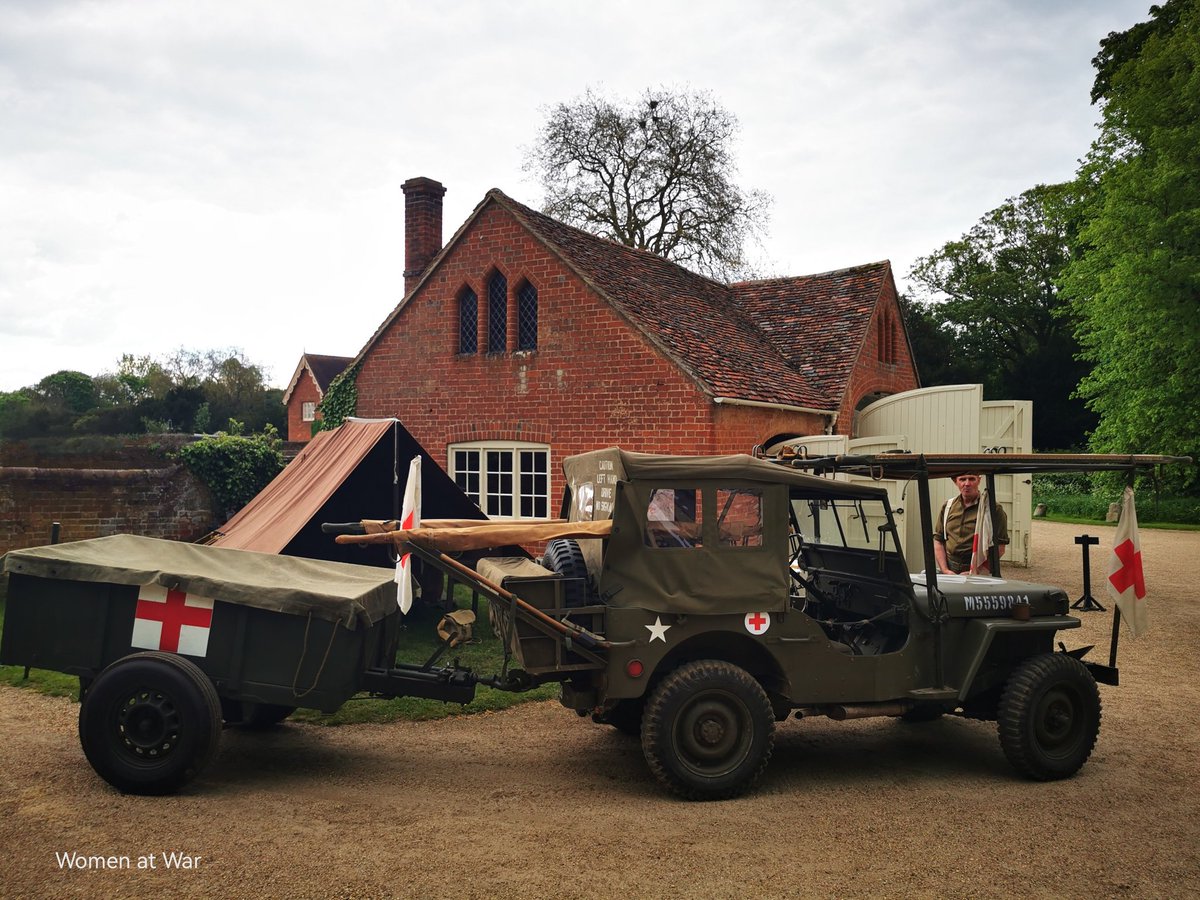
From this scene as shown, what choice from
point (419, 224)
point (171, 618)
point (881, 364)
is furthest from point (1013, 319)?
point (171, 618)

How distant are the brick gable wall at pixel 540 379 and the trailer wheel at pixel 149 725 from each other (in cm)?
883

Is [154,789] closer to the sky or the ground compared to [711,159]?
closer to the ground

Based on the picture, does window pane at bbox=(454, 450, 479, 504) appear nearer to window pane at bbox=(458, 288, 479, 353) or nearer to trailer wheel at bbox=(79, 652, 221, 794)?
window pane at bbox=(458, 288, 479, 353)

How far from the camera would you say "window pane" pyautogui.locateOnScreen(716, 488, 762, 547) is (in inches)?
228

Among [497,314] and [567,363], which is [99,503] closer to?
[497,314]

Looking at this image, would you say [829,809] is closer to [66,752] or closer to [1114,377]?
[66,752]

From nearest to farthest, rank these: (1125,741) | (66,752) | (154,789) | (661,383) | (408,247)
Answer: (154,789) < (66,752) < (1125,741) < (661,383) < (408,247)

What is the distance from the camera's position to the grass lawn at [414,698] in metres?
7.36

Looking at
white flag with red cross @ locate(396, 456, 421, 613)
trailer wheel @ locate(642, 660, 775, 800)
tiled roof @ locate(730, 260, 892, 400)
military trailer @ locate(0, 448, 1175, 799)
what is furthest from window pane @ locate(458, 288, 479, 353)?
trailer wheel @ locate(642, 660, 775, 800)

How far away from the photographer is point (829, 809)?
546 centimetres

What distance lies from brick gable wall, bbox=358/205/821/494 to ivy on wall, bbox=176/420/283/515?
3.13 meters

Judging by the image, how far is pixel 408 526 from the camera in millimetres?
5719

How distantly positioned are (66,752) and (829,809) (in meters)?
5.11

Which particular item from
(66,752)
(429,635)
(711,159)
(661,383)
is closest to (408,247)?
(661,383)
